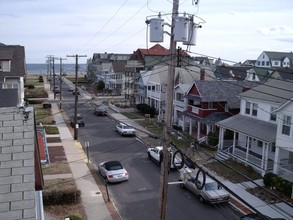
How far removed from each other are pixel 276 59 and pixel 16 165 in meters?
98.2

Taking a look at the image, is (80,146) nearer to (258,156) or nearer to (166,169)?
(258,156)

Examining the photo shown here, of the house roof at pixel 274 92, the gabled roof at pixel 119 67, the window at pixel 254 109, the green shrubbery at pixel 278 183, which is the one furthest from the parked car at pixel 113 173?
the gabled roof at pixel 119 67

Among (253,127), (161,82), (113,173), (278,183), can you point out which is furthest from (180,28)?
(161,82)

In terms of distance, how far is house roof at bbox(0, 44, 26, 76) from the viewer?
4222cm

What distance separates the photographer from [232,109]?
3375 cm

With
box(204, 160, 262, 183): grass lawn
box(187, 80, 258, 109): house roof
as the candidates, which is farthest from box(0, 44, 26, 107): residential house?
box(204, 160, 262, 183): grass lawn

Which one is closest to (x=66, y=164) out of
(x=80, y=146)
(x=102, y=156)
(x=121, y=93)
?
(x=102, y=156)

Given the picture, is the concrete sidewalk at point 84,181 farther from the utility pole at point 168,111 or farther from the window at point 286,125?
the window at point 286,125

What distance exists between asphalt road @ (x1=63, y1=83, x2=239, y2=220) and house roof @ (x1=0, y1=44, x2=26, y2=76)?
15.5 m

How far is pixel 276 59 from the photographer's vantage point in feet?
310

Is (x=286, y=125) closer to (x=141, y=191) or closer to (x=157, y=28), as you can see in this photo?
(x=141, y=191)

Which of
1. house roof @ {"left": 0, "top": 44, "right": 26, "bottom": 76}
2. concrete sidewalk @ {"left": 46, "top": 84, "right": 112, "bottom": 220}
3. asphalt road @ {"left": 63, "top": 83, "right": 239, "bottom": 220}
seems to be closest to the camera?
concrete sidewalk @ {"left": 46, "top": 84, "right": 112, "bottom": 220}

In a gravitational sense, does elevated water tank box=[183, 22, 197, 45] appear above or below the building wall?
above

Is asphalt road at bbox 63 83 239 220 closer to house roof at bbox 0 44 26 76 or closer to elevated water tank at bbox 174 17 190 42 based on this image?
elevated water tank at bbox 174 17 190 42
